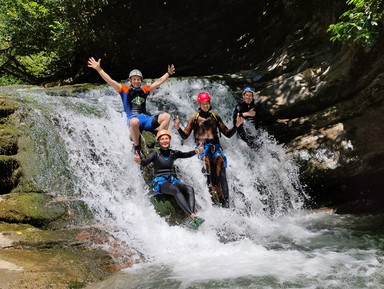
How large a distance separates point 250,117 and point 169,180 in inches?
138

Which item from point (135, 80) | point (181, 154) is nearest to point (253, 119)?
point (181, 154)

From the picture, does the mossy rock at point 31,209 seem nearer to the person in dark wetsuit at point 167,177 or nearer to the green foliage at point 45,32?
the person in dark wetsuit at point 167,177

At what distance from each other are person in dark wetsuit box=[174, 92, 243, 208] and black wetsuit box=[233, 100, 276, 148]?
1090 mm

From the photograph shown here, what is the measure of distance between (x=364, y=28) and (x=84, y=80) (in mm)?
12187

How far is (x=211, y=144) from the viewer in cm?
781

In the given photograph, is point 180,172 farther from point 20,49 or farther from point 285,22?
point 20,49

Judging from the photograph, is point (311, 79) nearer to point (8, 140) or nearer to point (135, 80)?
point (135, 80)

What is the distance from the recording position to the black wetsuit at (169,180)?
6258 millimetres

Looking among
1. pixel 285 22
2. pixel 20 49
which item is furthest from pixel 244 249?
pixel 20 49

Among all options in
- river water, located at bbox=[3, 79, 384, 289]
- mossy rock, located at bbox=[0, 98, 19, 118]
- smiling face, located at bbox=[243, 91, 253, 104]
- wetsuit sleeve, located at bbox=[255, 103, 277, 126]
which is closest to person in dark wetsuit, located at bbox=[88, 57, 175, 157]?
river water, located at bbox=[3, 79, 384, 289]

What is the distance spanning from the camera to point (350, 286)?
4.20m

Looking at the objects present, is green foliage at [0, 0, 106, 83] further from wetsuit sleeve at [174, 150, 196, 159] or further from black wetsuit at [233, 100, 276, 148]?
wetsuit sleeve at [174, 150, 196, 159]

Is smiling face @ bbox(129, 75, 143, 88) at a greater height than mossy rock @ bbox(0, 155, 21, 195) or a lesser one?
greater

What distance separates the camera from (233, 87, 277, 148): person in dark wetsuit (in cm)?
907
